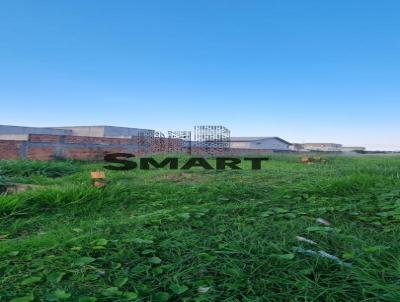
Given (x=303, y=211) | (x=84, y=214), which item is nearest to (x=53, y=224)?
(x=84, y=214)

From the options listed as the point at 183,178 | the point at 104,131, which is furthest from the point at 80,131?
the point at 183,178

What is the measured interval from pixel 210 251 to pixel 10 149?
8865mm

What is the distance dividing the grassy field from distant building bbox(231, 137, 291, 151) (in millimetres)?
32195

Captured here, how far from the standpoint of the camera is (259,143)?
39.7 meters

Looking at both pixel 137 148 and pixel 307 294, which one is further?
pixel 137 148

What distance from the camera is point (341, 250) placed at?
213 centimetres

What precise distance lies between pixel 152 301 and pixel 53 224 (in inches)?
74.4

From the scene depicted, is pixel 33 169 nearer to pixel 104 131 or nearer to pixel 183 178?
pixel 183 178

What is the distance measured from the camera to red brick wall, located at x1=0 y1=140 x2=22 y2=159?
30.6ft

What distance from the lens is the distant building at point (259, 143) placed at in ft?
125

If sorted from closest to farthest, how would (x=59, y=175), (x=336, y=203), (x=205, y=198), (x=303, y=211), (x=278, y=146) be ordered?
(x=303, y=211), (x=336, y=203), (x=205, y=198), (x=59, y=175), (x=278, y=146)

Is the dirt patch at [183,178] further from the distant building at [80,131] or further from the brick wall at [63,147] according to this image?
the distant building at [80,131]

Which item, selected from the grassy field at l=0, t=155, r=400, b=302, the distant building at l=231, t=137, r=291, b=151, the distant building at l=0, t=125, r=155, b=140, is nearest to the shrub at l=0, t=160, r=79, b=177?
the grassy field at l=0, t=155, r=400, b=302

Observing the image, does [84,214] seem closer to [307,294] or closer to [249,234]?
[249,234]
